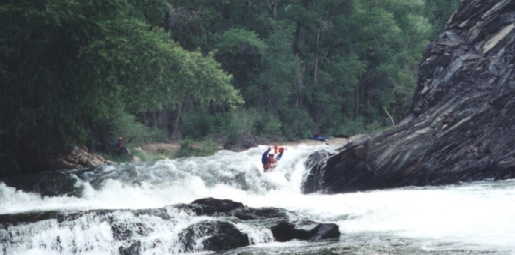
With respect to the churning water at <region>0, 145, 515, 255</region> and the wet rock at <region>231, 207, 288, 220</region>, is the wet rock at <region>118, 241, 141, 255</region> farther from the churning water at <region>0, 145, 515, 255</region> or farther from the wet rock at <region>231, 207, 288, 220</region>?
the wet rock at <region>231, 207, 288, 220</region>

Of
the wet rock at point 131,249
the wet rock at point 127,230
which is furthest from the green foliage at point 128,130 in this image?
the wet rock at point 131,249

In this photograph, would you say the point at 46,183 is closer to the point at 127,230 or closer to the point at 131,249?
the point at 127,230

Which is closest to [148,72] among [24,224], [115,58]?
[115,58]

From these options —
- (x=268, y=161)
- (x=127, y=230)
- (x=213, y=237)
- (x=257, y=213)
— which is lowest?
(x=213, y=237)

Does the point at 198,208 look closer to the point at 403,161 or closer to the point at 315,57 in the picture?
the point at 403,161

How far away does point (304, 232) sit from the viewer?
14680 mm

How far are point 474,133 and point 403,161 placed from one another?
249 cm

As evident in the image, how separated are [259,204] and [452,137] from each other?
21.7 feet

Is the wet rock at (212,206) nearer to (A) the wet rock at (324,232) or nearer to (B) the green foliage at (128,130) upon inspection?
(A) the wet rock at (324,232)

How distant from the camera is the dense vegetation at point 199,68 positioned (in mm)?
19734

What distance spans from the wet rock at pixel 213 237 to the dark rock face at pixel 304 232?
719 millimetres

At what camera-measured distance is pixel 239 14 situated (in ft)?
178

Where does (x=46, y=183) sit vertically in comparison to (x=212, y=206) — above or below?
above

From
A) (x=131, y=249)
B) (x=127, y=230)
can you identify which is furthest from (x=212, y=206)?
(x=131, y=249)
